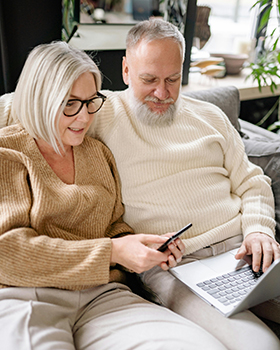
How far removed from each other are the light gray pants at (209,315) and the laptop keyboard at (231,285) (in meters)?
0.04

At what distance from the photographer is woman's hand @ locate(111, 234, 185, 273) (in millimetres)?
1147

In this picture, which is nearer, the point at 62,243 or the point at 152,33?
the point at 62,243

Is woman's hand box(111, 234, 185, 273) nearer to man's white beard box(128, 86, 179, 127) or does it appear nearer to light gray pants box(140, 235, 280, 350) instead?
light gray pants box(140, 235, 280, 350)

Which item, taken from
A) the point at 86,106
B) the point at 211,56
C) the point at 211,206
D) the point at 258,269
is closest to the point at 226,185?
the point at 211,206

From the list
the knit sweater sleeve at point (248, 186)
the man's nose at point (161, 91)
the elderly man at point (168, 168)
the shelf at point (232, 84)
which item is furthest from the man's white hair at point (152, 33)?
the shelf at point (232, 84)

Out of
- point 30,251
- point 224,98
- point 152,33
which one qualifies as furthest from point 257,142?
point 30,251

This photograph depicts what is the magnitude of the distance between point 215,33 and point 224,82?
69cm

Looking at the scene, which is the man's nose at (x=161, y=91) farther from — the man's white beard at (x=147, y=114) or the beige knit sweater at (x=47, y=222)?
the beige knit sweater at (x=47, y=222)

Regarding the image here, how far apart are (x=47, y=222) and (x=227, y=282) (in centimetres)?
63

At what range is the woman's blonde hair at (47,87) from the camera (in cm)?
117

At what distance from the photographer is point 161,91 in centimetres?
144

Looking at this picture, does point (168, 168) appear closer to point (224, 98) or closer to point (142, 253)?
point (142, 253)

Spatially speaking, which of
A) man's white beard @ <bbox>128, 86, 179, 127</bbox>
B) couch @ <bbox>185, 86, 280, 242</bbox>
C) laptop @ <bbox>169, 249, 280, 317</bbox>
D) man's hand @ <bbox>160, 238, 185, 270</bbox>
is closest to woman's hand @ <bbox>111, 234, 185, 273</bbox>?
man's hand @ <bbox>160, 238, 185, 270</bbox>

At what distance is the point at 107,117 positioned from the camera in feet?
4.83
